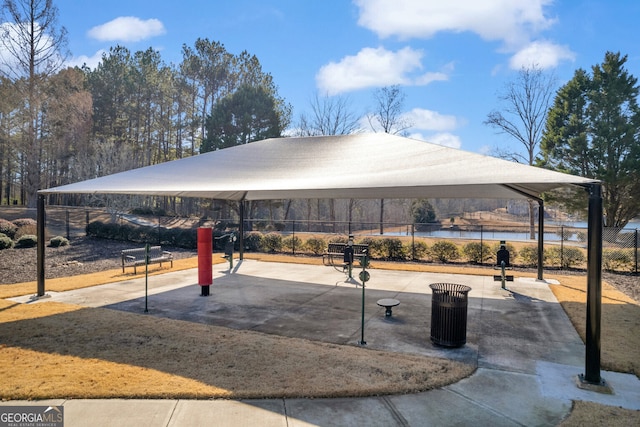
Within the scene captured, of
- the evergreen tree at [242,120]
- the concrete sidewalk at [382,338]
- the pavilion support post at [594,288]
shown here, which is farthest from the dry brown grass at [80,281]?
the evergreen tree at [242,120]

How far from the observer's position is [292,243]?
17609mm

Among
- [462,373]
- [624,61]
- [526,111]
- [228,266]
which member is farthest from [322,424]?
[526,111]

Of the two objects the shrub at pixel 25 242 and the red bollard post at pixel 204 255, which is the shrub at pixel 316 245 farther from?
the shrub at pixel 25 242

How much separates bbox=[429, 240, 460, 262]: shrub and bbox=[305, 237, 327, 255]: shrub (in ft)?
15.4

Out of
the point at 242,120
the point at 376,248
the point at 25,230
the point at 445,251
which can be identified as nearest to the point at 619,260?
the point at 445,251

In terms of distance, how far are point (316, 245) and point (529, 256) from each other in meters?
8.30

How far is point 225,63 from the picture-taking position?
124 feet

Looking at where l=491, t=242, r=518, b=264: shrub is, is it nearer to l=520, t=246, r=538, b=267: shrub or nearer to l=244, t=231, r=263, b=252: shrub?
l=520, t=246, r=538, b=267: shrub

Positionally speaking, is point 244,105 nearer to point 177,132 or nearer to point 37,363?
point 177,132

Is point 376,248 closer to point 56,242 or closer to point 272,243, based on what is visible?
point 272,243

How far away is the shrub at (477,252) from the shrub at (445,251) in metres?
0.37

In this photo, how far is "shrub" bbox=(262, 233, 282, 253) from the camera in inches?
699

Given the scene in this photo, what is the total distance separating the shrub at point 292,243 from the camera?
1758 centimetres

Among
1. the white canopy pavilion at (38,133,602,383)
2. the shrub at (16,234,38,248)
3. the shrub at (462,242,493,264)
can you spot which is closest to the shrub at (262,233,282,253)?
the white canopy pavilion at (38,133,602,383)
